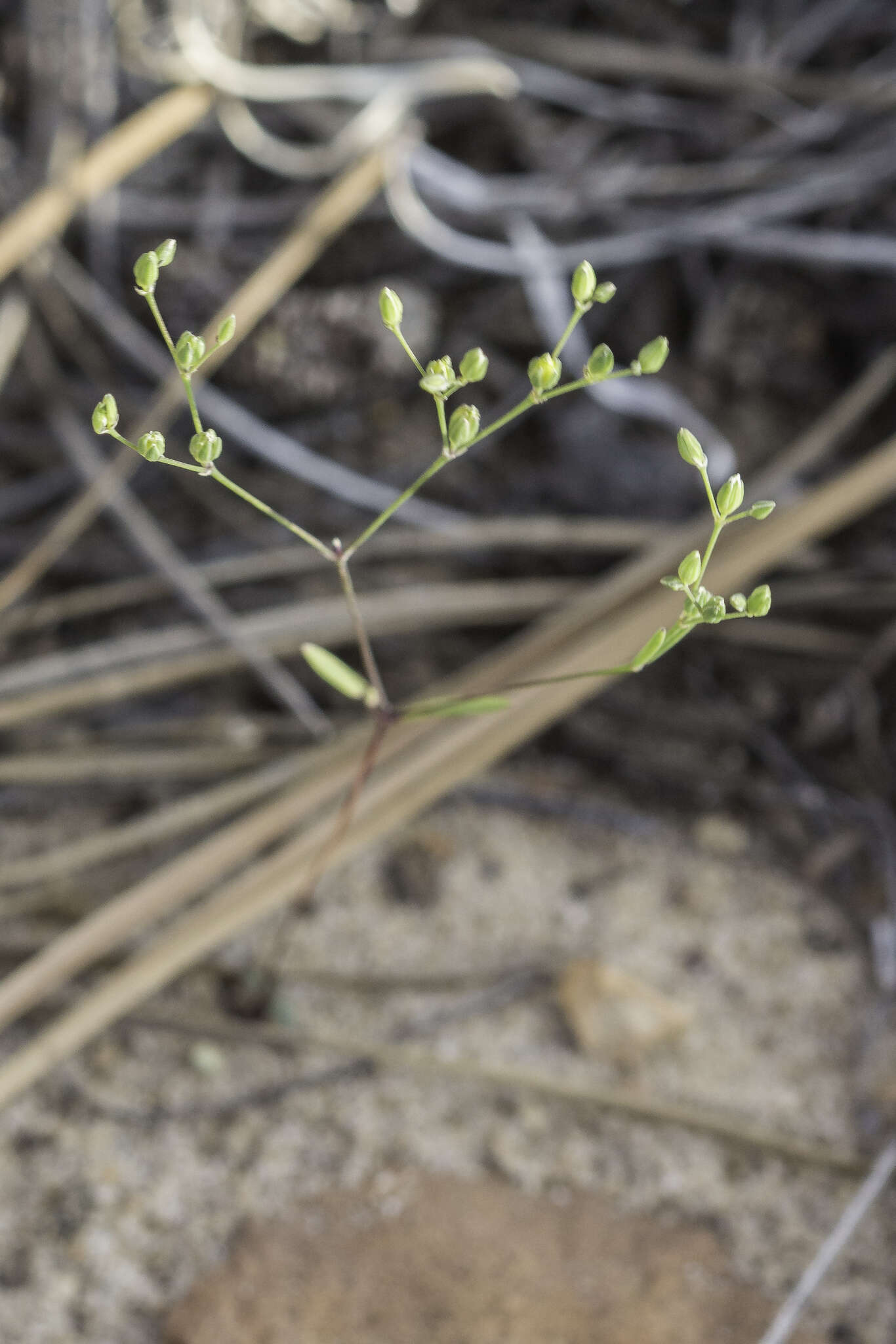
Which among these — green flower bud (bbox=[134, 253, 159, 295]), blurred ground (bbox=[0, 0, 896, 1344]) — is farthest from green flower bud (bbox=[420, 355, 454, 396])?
blurred ground (bbox=[0, 0, 896, 1344])

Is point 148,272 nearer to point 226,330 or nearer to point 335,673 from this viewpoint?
point 226,330

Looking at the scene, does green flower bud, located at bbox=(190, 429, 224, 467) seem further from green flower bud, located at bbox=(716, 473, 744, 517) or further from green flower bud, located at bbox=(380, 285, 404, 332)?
green flower bud, located at bbox=(716, 473, 744, 517)

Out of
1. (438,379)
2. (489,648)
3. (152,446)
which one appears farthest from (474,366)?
(489,648)

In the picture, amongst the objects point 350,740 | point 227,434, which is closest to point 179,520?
point 227,434

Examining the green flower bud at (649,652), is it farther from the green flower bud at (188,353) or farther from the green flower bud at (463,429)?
the green flower bud at (188,353)

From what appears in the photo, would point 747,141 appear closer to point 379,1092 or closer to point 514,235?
point 514,235

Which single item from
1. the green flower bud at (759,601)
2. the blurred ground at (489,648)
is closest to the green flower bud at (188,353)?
the green flower bud at (759,601)
